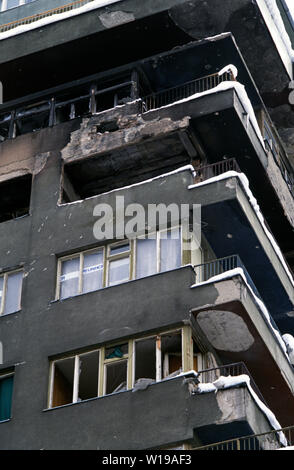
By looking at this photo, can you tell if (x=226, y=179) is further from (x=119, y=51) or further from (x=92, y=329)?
(x=119, y=51)

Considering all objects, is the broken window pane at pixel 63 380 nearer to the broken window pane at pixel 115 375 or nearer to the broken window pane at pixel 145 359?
the broken window pane at pixel 115 375

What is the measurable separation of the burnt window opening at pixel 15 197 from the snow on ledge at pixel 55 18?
487 cm

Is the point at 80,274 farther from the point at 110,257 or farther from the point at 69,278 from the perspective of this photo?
the point at 110,257

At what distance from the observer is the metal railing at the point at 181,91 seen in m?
32.4

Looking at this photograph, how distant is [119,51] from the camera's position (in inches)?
1336

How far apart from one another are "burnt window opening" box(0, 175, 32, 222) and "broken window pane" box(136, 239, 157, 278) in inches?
193

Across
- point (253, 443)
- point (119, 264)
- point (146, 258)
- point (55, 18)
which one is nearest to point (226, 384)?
point (253, 443)

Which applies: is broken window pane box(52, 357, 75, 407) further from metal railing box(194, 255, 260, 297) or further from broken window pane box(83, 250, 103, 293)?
metal railing box(194, 255, 260, 297)

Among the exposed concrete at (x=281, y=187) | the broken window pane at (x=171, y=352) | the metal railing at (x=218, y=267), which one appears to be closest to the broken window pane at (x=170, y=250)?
the metal railing at (x=218, y=267)

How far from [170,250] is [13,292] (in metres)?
4.26

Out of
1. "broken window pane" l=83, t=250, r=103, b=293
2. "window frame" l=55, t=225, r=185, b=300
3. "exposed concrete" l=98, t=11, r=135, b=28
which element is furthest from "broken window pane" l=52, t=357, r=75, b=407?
"exposed concrete" l=98, t=11, r=135, b=28

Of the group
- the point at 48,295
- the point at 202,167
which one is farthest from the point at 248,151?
the point at 48,295

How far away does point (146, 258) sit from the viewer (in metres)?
28.6

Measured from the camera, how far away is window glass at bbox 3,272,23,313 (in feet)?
96.9
